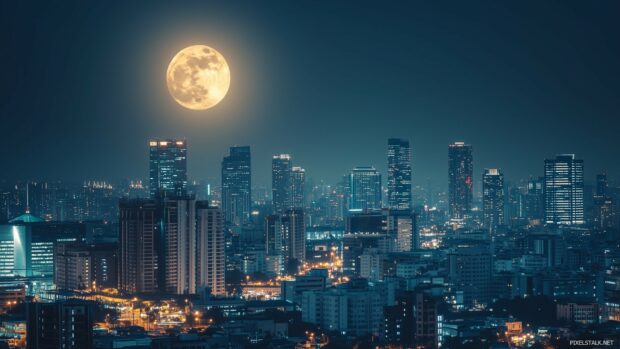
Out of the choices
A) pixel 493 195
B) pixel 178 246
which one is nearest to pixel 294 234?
Result: pixel 178 246

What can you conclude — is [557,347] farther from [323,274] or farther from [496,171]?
[496,171]

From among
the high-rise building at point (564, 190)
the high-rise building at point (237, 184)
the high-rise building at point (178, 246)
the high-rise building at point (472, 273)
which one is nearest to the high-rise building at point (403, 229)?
the high-rise building at point (237, 184)

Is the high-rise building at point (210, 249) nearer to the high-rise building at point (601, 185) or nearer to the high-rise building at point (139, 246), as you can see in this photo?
the high-rise building at point (139, 246)

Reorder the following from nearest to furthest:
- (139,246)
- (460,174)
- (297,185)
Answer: (139,246), (297,185), (460,174)

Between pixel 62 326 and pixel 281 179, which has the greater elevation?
pixel 281 179

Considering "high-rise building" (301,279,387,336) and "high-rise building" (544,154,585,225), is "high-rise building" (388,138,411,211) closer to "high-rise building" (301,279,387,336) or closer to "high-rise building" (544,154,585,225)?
"high-rise building" (544,154,585,225)

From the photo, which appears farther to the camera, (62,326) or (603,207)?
(603,207)

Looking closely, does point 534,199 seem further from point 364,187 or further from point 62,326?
point 62,326

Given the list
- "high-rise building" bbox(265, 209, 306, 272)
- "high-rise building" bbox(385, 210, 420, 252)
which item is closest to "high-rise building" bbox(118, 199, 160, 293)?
"high-rise building" bbox(265, 209, 306, 272)
